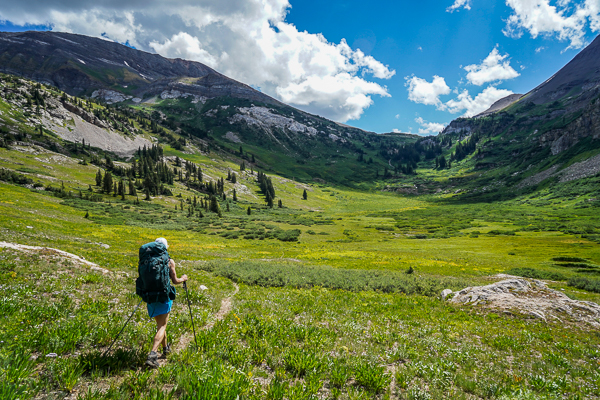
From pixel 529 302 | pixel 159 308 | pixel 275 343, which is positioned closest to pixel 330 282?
pixel 529 302

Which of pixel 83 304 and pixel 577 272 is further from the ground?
pixel 83 304

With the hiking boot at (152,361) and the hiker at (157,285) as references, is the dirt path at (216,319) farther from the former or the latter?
the hiking boot at (152,361)

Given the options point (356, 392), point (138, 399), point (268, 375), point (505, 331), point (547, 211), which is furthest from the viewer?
point (547, 211)

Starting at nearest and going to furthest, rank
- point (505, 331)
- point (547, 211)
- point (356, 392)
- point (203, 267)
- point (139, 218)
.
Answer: point (356, 392) → point (505, 331) → point (203, 267) → point (139, 218) → point (547, 211)

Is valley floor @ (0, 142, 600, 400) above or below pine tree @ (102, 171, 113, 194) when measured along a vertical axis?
below

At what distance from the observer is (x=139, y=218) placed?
7575 cm

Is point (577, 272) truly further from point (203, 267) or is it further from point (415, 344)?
point (203, 267)

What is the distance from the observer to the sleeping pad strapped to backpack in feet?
21.2

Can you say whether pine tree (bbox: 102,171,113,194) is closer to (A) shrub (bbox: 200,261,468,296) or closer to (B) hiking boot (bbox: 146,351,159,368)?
(A) shrub (bbox: 200,261,468,296)

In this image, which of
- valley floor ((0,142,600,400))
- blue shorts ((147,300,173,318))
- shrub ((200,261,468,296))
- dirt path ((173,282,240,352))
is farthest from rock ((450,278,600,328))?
blue shorts ((147,300,173,318))

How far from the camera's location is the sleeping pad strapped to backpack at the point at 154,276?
645 cm

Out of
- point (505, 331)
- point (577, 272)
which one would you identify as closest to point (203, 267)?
point (505, 331)

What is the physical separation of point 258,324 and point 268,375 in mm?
3254

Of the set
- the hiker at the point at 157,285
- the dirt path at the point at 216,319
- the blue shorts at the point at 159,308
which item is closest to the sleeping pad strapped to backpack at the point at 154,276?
the hiker at the point at 157,285
